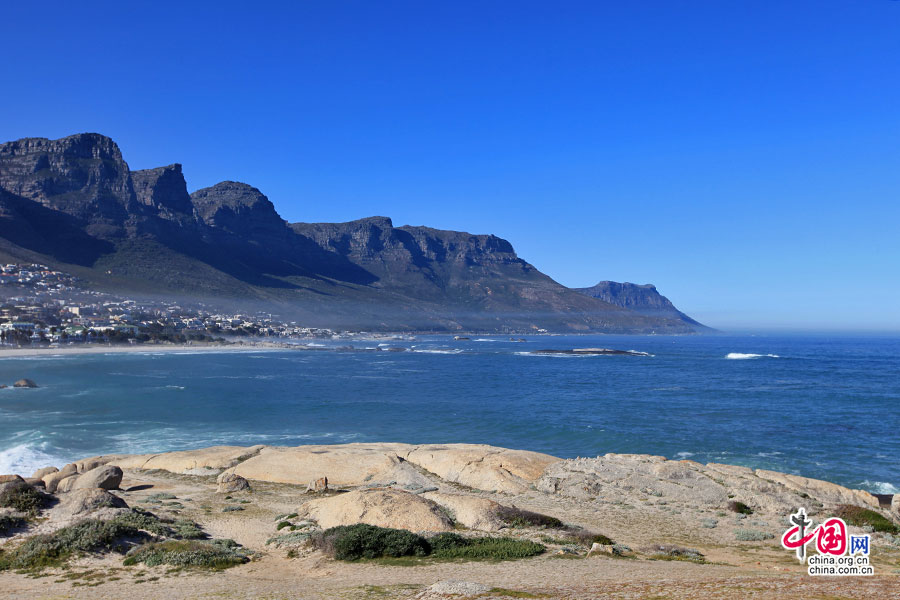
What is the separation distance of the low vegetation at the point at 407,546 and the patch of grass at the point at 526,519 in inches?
76.3

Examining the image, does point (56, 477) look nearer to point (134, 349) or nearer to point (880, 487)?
point (880, 487)

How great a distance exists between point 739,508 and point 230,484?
1943cm

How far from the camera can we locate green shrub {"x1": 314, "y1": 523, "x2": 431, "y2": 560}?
48.9 ft

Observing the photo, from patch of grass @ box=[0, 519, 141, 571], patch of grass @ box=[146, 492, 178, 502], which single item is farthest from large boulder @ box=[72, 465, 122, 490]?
patch of grass @ box=[0, 519, 141, 571]

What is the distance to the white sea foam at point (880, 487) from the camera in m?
26.4

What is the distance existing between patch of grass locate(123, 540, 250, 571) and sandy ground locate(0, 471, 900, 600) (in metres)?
0.34

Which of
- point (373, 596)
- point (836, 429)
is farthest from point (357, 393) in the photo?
point (373, 596)

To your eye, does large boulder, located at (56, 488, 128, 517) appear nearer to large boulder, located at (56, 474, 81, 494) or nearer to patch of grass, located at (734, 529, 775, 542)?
large boulder, located at (56, 474, 81, 494)

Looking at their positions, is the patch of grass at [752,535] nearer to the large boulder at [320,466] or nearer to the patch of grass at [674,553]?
the patch of grass at [674,553]

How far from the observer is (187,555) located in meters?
14.5

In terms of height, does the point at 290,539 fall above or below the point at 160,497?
above

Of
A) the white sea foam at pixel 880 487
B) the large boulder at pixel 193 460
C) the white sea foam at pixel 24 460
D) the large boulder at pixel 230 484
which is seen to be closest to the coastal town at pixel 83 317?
the white sea foam at pixel 24 460

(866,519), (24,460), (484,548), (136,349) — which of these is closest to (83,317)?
(136,349)

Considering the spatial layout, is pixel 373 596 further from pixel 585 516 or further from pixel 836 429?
pixel 836 429
